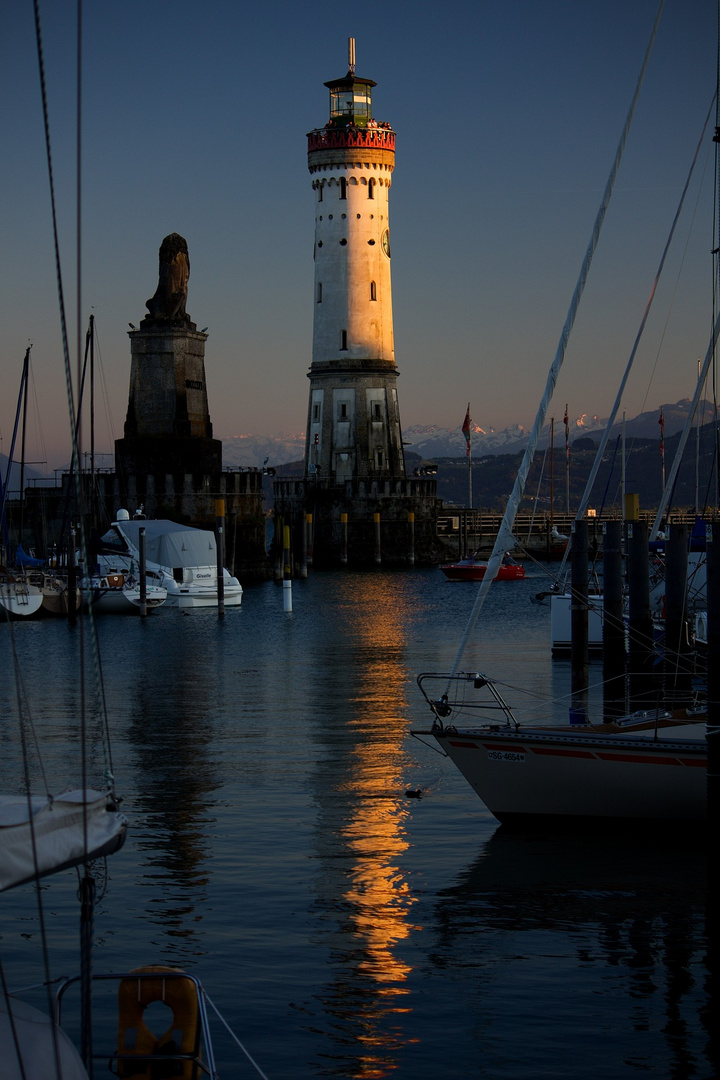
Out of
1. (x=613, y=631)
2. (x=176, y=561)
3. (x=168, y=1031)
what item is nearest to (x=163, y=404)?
(x=176, y=561)

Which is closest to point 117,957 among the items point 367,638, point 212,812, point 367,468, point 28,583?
point 212,812

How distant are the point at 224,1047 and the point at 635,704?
14.5m

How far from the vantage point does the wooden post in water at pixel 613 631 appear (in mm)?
25000

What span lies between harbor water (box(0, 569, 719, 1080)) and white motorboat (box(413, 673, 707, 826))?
46 centimetres

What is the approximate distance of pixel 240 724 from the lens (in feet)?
98.6

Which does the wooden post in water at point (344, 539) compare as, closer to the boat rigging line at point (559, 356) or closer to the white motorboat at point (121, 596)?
the white motorboat at point (121, 596)

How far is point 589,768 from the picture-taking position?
60.2 ft

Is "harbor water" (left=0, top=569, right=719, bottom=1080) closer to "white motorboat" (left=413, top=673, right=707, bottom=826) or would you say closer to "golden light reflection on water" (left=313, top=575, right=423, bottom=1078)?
"golden light reflection on water" (left=313, top=575, right=423, bottom=1078)

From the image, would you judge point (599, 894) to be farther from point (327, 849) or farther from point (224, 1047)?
point (224, 1047)

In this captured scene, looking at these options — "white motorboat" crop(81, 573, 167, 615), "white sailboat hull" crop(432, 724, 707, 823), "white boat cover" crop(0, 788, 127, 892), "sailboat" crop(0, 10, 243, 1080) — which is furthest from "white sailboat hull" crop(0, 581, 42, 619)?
"white boat cover" crop(0, 788, 127, 892)

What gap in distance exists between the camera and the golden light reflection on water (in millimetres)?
12477

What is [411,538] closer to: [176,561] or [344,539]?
[344,539]

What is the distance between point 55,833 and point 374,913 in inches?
290

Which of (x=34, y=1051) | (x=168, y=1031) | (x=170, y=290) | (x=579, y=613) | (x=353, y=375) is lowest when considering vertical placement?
(x=168, y=1031)
